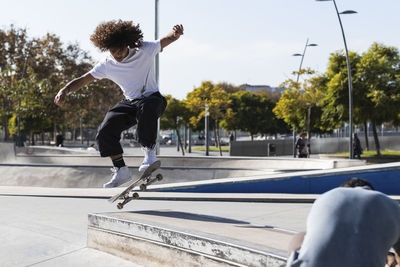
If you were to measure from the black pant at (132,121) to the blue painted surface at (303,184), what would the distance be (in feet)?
13.7

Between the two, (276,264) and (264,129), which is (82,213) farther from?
(264,129)

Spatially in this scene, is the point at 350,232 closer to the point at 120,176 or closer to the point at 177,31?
the point at 177,31

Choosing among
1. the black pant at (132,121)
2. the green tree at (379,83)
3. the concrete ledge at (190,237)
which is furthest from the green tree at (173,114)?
the concrete ledge at (190,237)

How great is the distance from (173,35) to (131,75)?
2.02 feet

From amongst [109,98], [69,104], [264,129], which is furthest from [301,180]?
[264,129]

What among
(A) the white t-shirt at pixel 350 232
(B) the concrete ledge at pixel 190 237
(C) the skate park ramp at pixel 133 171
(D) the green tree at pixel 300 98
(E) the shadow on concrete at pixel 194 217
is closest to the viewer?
(A) the white t-shirt at pixel 350 232

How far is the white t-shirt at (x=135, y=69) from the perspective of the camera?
484cm

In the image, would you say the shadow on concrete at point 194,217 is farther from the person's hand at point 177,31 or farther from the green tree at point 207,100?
the green tree at point 207,100

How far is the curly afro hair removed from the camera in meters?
4.76

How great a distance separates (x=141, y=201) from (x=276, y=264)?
5.82m

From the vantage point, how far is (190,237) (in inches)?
134

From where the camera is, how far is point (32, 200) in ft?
27.1

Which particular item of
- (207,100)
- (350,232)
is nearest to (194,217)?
(350,232)

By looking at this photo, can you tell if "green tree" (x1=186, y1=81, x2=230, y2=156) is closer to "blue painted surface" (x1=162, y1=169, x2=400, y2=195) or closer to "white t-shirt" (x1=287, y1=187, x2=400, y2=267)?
"blue painted surface" (x1=162, y1=169, x2=400, y2=195)
